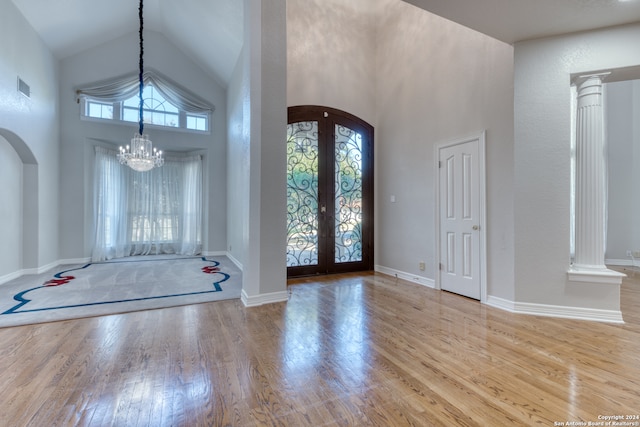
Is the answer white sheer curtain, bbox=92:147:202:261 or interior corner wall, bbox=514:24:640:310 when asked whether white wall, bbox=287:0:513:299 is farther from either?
white sheer curtain, bbox=92:147:202:261

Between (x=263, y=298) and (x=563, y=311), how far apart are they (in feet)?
10.6

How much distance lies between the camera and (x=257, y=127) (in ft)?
10.7

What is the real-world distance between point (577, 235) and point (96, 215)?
8408mm

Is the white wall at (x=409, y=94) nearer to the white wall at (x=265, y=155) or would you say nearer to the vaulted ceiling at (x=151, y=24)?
the white wall at (x=265, y=155)

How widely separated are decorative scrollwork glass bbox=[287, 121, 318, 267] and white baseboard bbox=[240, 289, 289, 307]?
4.08 ft

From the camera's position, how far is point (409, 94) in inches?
178

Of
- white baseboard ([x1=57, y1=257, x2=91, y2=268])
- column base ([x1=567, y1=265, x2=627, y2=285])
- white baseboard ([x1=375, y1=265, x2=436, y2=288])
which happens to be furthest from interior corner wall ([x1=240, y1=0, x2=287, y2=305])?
white baseboard ([x1=57, y1=257, x2=91, y2=268])

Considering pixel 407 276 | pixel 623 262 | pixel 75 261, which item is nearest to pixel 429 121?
pixel 407 276

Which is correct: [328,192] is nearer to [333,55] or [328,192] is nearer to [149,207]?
[333,55]

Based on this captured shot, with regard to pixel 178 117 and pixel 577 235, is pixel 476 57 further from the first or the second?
pixel 178 117

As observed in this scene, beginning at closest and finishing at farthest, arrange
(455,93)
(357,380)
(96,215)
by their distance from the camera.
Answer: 1. (357,380)
2. (455,93)
3. (96,215)

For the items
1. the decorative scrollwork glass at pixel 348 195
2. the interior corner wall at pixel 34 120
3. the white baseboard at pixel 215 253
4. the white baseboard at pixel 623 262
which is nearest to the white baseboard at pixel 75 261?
the interior corner wall at pixel 34 120

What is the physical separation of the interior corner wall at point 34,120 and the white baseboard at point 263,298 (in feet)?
13.4

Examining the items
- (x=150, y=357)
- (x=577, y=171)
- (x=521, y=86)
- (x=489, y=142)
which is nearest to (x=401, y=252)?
(x=489, y=142)
